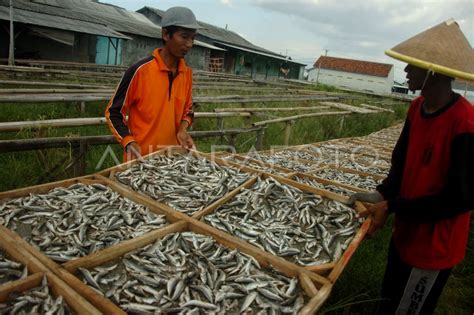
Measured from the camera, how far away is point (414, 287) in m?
2.74

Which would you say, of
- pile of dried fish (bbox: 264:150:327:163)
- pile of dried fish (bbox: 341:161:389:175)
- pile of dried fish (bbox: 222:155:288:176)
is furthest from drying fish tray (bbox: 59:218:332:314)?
pile of dried fish (bbox: 341:161:389:175)

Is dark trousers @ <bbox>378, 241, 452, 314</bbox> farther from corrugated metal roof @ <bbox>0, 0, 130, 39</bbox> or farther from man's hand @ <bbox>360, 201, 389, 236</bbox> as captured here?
corrugated metal roof @ <bbox>0, 0, 130, 39</bbox>

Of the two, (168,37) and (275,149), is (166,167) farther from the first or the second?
(275,149)

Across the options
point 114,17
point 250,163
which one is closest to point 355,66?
point 114,17

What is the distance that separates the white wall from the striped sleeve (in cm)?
5461

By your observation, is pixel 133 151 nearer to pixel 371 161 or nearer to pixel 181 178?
pixel 181 178

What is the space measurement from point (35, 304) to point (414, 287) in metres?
2.52

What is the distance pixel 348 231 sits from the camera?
287 centimetres

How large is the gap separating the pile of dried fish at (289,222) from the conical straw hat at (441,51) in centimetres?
134

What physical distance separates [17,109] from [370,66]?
193 feet

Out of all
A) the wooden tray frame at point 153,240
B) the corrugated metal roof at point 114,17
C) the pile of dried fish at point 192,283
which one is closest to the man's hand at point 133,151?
the wooden tray frame at point 153,240

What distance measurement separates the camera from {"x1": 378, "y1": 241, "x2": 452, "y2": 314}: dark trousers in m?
2.69

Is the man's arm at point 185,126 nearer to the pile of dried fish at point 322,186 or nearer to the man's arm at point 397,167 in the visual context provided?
the pile of dried fish at point 322,186

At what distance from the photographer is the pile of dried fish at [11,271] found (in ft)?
6.36
